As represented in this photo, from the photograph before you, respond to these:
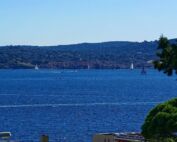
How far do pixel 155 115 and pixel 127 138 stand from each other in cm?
730

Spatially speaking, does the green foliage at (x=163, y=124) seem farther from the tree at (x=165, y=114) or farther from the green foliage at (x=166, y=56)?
the green foliage at (x=166, y=56)

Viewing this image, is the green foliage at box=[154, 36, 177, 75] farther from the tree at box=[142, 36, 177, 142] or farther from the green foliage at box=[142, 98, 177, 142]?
the green foliage at box=[142, 98, 177, 142]

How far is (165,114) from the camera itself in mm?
24016

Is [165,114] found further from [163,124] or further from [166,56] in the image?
[166,56]

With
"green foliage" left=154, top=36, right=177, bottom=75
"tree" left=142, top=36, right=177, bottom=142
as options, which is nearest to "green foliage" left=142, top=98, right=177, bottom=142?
"tree" left=142, top=36, right=177, bottom=142

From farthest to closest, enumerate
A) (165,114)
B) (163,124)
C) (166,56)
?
(165,114) → (163,124) → (166,56)

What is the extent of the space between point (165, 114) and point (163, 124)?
14.8 inches

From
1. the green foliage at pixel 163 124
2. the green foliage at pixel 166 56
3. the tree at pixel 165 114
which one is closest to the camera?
the green foliage at pixel 166 56

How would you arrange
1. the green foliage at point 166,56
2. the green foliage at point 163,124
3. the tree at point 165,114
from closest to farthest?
the green foliage at point 166,56, the tree at point 165,114, the green foliage at point 163,124

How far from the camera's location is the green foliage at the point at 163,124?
2370cm

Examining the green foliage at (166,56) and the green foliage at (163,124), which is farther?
the green foliage at (163,124)

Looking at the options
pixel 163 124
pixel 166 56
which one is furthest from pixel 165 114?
pixel 166 56

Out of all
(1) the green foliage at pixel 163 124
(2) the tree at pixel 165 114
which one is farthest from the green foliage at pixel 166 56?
(1) the green foliage at pixel 163 124

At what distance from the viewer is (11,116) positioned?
84.9 metres
